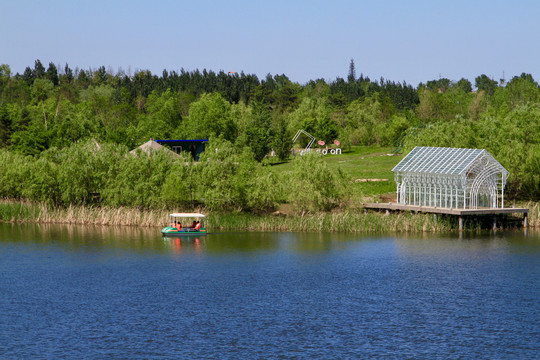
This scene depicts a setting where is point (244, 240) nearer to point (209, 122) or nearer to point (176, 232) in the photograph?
point (176, 232)

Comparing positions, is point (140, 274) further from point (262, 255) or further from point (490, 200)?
point (490, 200)

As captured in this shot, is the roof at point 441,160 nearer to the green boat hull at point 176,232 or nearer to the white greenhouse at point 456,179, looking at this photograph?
the white greenhouse at point 456,179

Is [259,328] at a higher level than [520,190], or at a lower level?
lower

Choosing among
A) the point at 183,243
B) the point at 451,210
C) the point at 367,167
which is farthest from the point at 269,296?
the point at 367,167

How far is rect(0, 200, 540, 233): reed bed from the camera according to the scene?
233 ft

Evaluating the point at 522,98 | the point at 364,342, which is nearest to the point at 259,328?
the point at 364,342

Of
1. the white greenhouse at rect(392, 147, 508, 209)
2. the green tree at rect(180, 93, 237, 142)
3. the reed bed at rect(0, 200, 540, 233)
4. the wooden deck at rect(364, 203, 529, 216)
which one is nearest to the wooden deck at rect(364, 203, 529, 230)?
the wooden deck at rect(364, 203, 529, 216)

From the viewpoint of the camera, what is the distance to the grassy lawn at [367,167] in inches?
3346

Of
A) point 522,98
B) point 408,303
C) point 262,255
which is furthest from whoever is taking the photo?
point 522,98

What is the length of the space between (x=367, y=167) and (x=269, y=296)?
64.6 metres

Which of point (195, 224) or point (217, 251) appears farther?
point (195, 224)

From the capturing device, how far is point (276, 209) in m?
77.1

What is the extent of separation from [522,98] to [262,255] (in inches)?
5549

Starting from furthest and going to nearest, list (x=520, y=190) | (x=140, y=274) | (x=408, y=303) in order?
1. (x=520, y=190)
2. (x=140, y=274)
3. (x=408, y=303)
